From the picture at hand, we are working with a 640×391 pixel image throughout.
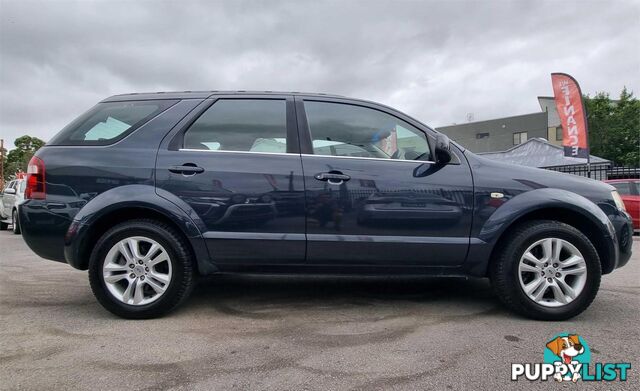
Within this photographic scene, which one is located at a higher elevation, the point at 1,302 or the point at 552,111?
the point at 552,111

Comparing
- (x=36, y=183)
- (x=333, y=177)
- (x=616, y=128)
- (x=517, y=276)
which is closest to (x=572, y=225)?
(x=517, y=276)

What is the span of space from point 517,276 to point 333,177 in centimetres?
159

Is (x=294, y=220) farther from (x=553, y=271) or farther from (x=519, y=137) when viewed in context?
(x=519, y=137)

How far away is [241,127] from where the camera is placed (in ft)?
11.4

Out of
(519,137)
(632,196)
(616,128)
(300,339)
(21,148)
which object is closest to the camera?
(300,339)

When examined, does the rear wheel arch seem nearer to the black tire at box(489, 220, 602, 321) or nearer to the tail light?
the black tire at box(489, 220, 602, 321)

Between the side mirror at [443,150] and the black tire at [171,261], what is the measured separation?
6.88 ft

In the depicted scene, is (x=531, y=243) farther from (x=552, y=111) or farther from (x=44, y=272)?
(x=552, y=111)

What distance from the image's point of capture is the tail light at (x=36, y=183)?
129 inches

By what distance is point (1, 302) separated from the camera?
3830 millimetres

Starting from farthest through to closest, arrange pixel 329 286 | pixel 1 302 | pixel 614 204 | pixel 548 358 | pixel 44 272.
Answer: pixel 44 272 → pixel 329 286 → pixel 1 302 → pixel 614 204 → pixel 548 358

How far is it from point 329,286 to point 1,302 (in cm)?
300

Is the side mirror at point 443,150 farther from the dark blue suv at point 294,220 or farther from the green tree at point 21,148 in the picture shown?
the green tree at point 21,148

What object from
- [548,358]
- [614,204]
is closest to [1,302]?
[548,358]
